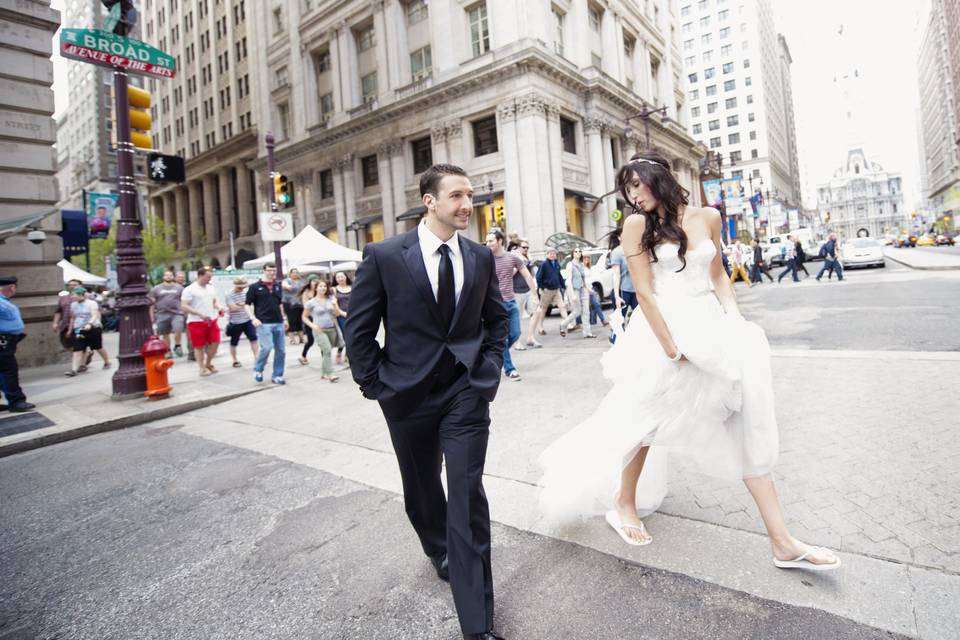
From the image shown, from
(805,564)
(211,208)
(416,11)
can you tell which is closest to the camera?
(805,564)

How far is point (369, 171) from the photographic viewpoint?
3600 centimetres

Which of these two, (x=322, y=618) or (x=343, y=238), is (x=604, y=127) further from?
(x=322, y=618)

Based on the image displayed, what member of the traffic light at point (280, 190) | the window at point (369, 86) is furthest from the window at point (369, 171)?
the traffic light at point (280, 190)

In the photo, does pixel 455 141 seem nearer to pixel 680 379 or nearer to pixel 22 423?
pixel 22 423

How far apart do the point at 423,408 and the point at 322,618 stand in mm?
1129

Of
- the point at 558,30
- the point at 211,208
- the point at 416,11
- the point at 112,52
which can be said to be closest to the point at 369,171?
the point at 416,11

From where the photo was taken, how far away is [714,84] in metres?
88.9

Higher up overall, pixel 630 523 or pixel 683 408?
pixel 683 408

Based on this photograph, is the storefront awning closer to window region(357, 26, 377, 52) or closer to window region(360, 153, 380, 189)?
window region(360, 153, 380, 189)

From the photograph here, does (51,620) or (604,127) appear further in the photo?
(604,127)

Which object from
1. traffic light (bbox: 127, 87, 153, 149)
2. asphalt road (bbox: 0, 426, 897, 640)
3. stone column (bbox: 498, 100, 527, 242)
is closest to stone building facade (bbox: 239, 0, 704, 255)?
stone column (bbox: 498, 100, 527, 242)

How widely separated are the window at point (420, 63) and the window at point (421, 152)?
374 centimetres

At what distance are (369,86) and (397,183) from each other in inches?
324

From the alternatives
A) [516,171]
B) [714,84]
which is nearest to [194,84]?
[516,171]
